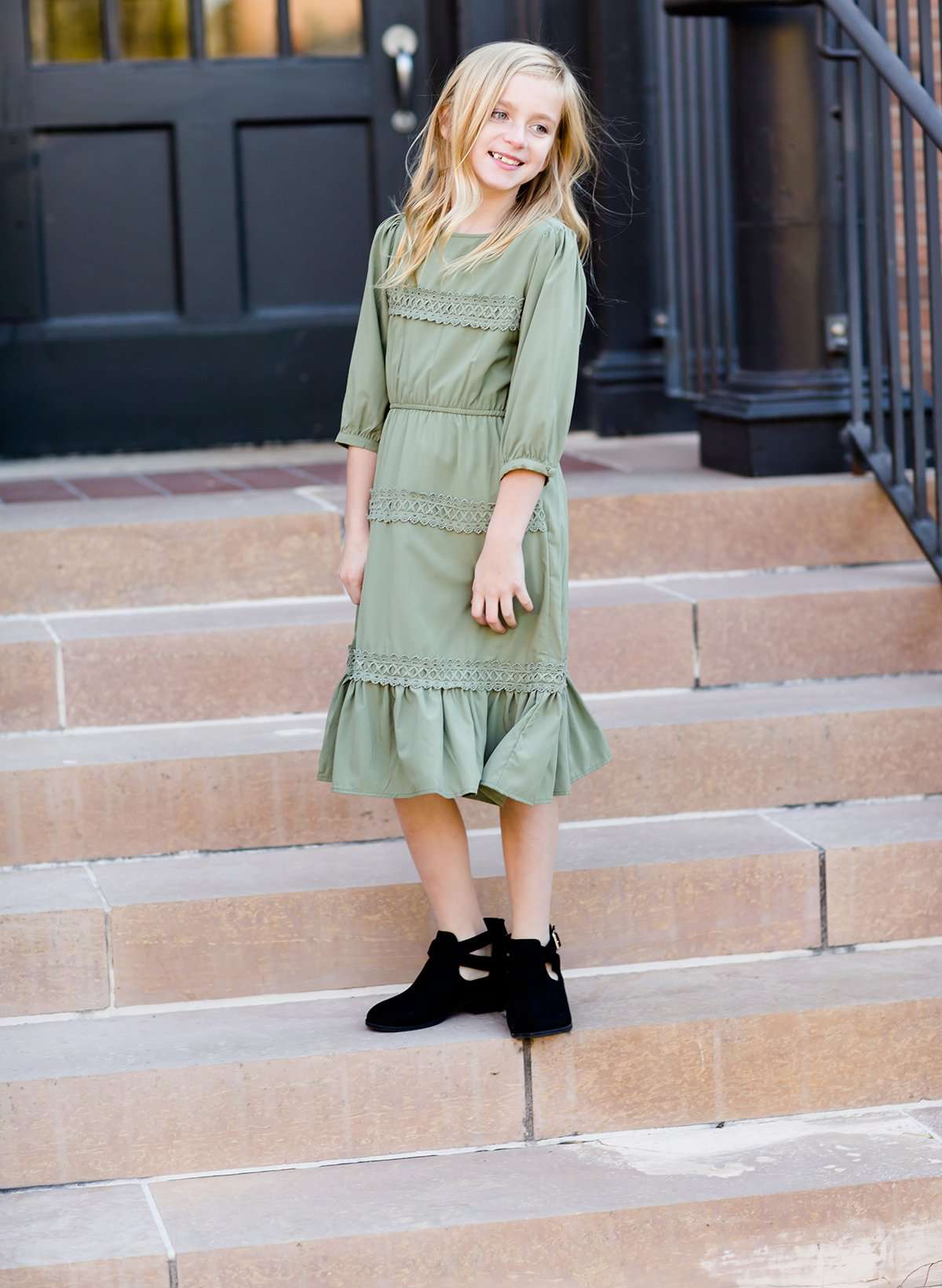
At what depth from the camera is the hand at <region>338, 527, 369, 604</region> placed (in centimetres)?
265

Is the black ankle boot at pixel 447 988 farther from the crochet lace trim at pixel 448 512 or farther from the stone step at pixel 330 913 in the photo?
the crochet lace trim at pixel 448 512

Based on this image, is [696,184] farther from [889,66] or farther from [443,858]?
[443,858]

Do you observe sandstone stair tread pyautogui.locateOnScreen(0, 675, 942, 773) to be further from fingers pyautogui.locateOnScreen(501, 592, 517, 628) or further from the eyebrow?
the eyebrow

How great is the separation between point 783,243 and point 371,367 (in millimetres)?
1733

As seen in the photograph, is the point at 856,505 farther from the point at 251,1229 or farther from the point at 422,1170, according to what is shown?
the point at 251,1229

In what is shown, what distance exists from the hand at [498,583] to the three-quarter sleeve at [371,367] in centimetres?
28

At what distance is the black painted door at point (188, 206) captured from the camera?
4.84m

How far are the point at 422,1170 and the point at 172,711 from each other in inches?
44.5

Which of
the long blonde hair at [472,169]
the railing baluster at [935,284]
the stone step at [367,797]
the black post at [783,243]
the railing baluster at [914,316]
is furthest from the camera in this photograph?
the black post at [783,243]

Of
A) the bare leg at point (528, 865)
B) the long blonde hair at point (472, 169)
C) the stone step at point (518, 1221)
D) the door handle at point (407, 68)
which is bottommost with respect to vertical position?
the stone step at point (518, 1221)

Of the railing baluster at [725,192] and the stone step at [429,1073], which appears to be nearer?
the stone step at [429,1073]

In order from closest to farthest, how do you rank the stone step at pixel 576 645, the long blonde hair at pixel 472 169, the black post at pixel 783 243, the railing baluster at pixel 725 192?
1. the long blonde hair at pixel 472 169
2. the stone step at pixel 576 645
3. the black post at pixel 783 243
4. the railing baluster at pixel 725 192

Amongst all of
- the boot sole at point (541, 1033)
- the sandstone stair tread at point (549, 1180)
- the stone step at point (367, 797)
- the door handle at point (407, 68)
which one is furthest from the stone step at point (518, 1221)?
the door handle at point (407, 68)

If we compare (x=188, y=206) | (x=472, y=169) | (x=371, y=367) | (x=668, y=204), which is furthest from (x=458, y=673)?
(x=188, y=206)
